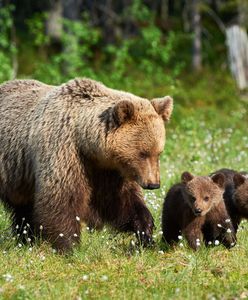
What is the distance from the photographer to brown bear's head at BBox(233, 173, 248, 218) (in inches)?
337

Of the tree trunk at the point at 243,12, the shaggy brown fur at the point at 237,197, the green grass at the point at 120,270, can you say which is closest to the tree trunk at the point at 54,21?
the tree trunk at the point at 243,12

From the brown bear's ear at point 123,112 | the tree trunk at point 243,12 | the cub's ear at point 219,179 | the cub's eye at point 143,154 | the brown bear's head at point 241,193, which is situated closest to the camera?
the brown bear's ear at point 123,112

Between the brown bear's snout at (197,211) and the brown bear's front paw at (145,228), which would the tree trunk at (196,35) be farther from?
the brown bear's snout at (197,211)

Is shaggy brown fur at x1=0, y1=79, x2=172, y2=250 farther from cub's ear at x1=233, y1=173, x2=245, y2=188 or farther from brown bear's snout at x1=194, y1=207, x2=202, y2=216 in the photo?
cub's ear at x1=233, y1=173, x2=245, y2=188

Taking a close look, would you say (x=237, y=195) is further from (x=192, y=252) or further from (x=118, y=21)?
(x=118, y=21)

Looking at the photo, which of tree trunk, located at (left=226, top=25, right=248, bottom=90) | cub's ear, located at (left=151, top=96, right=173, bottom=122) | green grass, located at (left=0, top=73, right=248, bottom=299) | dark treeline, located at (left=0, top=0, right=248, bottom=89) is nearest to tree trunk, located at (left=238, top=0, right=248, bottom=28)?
dark treeline, located at (left=0, top=0, right=248, bottom=89)

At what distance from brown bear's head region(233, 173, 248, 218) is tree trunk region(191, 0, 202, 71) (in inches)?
606

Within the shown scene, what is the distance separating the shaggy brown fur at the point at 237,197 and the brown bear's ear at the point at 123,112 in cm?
193

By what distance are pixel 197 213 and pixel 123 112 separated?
1.40 m

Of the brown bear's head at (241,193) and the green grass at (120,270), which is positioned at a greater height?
the brown bear's head at (241,193)

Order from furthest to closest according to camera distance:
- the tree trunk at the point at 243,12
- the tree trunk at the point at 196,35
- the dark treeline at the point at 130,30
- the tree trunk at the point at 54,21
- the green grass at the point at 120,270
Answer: the tree trunk at the point at 54,21, the dark treeline at the point at 130,30, the tree trunk at the point at 243,12, the tree trunk at the point at 196,35, the green grass at the point at 120,270

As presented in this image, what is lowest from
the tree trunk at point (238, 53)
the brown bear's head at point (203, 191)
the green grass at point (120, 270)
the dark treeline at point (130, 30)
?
the green grass at point (120, 270)

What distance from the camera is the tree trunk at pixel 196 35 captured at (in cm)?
2377

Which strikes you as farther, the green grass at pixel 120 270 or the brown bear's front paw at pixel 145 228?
the brown bear's front paw at pixel 145 228
